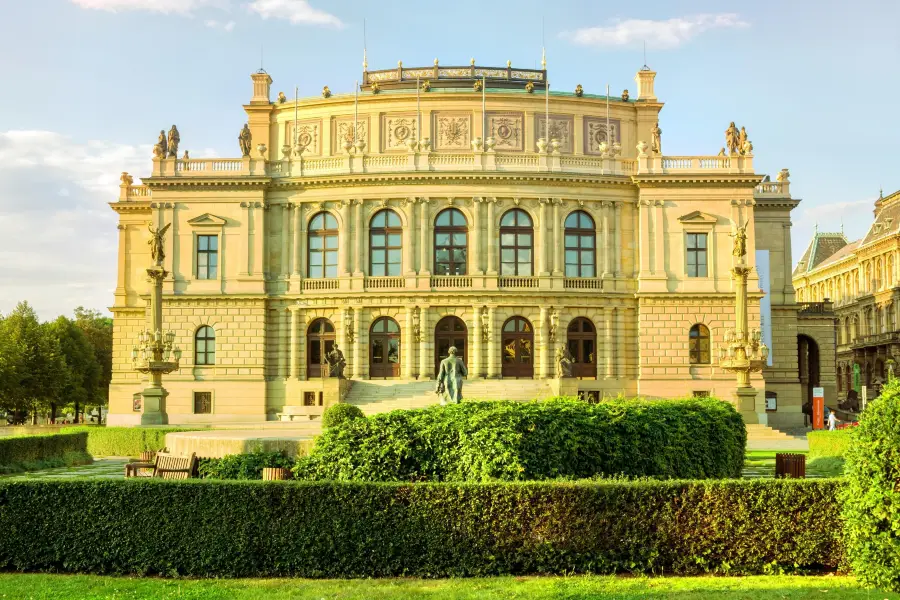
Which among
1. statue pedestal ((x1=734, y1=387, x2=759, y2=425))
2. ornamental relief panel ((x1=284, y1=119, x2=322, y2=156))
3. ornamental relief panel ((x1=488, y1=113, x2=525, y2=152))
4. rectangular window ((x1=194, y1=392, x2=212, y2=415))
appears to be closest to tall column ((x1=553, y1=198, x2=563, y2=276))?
ornamental relief panel ((x1=488, y1=113, x2=525, y2=152))

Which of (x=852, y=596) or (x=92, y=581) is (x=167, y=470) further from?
(x=852, y=596)

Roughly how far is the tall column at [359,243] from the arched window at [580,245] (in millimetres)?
12727

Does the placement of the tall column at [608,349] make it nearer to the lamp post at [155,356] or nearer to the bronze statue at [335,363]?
the bronze statue at [335,363]

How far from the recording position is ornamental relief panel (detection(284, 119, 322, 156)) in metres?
63.6

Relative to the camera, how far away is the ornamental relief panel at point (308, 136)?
209 ft

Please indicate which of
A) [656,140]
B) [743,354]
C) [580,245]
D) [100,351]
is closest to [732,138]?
[656,140]

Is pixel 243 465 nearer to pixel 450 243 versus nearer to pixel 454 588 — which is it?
pixel 454 588

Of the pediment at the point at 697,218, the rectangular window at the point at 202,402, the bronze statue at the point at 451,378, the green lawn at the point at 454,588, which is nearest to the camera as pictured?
the green lawn at the point at 454,588

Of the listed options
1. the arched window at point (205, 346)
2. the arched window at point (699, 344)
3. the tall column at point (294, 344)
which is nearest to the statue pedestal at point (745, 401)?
the arched window at point (699, 344)

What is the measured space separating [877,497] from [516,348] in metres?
43.0

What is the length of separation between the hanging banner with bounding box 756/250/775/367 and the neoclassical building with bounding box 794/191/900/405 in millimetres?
22932

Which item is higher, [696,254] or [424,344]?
[696,254]

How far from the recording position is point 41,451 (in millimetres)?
33562

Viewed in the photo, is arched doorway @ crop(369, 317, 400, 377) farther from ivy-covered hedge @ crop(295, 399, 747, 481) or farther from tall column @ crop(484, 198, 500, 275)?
ivy-covered hedge @ crop(295, 399, 747, 481)
